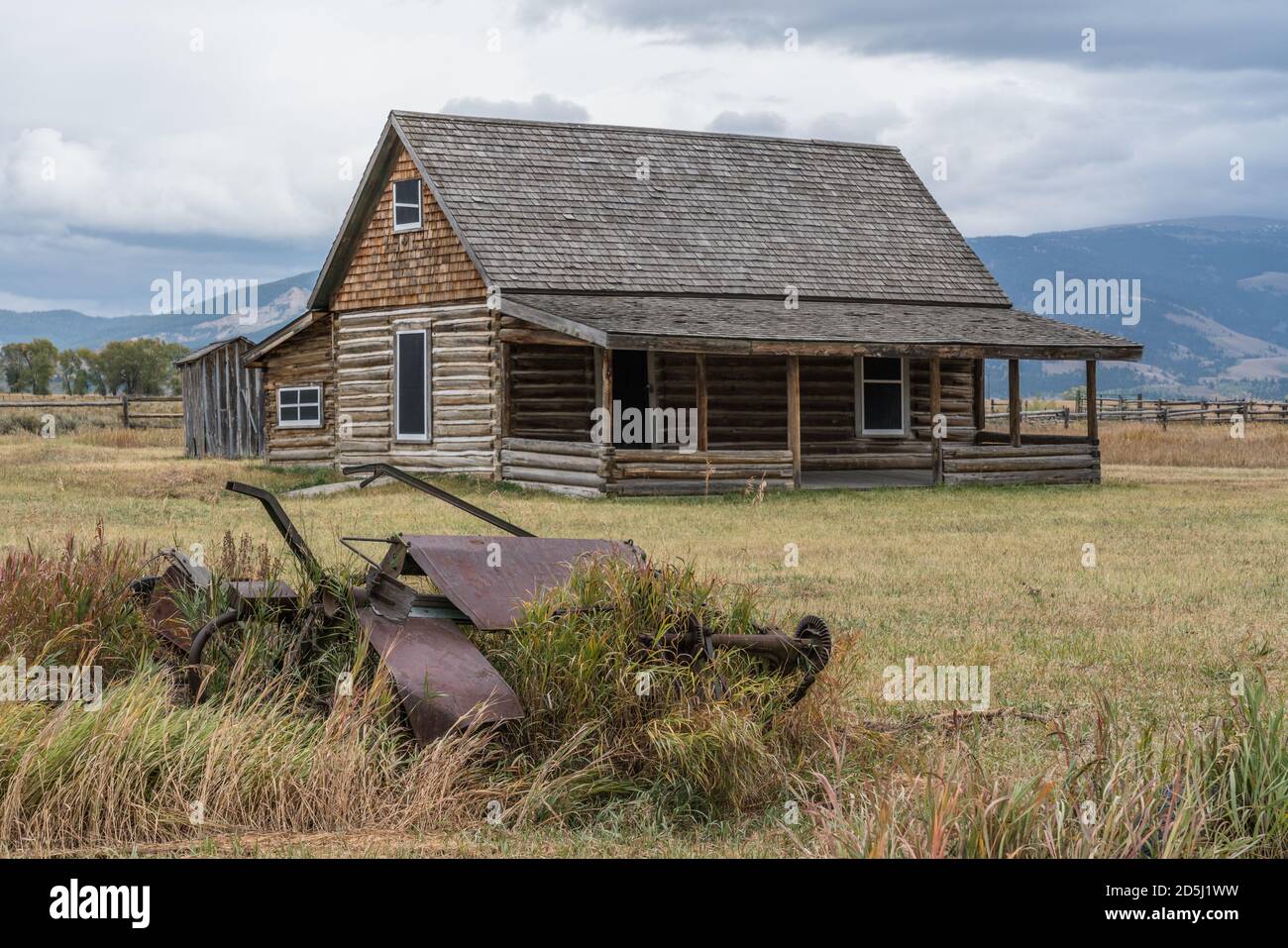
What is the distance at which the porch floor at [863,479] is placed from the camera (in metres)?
24.9

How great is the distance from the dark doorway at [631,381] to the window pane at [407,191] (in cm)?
453

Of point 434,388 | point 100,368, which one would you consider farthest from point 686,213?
point 100,368

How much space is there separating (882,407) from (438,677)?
22.6 m

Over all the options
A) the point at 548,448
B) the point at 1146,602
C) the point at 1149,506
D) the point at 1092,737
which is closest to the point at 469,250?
the point at 548,448

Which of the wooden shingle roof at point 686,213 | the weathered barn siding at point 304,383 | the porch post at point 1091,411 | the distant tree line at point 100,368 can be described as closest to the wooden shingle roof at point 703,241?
the wooden shingle roof at point 686,213

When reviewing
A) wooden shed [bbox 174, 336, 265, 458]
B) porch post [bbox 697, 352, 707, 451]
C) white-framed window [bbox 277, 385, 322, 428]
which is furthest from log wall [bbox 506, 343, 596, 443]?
wooden shed [bbox 174, 336, 265, 458]

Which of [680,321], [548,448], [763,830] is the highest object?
[680,321]

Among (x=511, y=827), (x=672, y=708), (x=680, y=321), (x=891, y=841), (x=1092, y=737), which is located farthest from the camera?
(x=680, y=321)

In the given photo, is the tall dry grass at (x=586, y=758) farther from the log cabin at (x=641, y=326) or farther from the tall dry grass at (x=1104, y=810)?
the log cabin at (x=641, y=326)

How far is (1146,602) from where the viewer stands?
486 inches

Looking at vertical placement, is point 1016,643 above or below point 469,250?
below

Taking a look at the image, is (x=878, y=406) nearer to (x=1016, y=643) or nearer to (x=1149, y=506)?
(x=1149, y=506)

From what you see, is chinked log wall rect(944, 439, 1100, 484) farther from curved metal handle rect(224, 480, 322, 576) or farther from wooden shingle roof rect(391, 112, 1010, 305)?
curved metal handle rect(224, 480, 322, 576)
